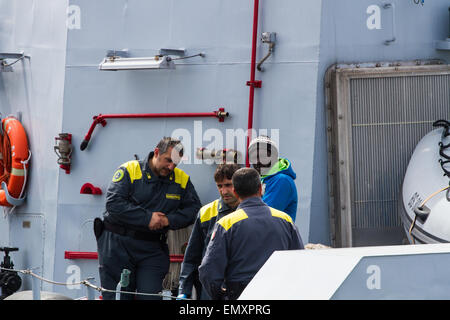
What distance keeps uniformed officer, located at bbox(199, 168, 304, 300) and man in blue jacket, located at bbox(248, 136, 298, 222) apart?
2.61 ft

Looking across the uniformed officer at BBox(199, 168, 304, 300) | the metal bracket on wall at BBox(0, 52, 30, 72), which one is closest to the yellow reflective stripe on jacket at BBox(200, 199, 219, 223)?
the uniformed officer at BBox(199, 168, 304, 300)

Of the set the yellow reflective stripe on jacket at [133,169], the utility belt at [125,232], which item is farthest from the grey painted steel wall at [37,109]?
the yellow reflective stripe on jacket at [133,169]

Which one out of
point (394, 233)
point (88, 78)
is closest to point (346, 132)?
point (394, 233)

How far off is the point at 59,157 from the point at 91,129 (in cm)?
42

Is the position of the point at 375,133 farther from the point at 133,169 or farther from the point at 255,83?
the point at 133,169

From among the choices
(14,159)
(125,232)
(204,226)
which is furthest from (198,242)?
(14,159)

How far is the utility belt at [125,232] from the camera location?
561cm

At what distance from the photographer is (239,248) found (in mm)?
3980

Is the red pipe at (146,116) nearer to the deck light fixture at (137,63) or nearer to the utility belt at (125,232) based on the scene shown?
the deck light fixture at (137,63)

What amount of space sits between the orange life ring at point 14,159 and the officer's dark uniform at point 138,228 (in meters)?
1.43

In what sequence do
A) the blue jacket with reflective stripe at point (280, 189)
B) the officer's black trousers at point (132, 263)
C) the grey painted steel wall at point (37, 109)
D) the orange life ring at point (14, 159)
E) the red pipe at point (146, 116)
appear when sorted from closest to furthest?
the blue jacket with reflective stripe at point (280, 189)
the officer's black trousers at point (132, 263)
the red pipe at point (146, 116)
the grey painted steel wall at point (37, 109)
the orange life ring at point (14, 159)

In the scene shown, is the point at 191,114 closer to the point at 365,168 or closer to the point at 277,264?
the point at 365,168

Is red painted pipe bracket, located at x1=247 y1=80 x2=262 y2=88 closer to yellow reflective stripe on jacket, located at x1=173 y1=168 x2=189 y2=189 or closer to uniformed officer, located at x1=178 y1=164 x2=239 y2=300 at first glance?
yellow reflective stripe on jacket, located at x1=173 y1=168 x2=189 y2=189

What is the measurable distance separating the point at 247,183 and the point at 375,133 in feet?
6.48
